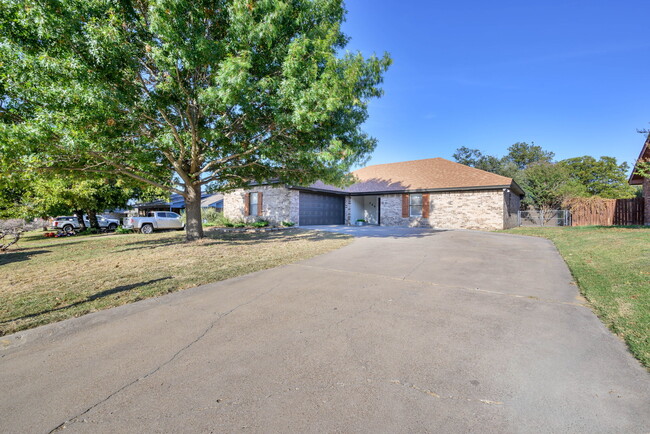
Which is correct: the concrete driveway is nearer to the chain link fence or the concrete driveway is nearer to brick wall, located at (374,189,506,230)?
brick wall, located at (374,189,506,230)

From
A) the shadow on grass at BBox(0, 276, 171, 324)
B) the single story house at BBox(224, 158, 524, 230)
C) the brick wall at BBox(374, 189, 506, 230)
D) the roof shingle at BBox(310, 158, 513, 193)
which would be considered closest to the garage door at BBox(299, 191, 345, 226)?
the single story house at BBox(224, 158, 524, 230)

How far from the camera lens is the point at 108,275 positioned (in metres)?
6.09

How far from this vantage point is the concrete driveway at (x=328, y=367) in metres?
1.95

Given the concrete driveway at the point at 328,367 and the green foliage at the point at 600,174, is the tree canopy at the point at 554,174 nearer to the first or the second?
the green foliage at the point at 600,174

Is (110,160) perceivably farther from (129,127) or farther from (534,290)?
(534,290)

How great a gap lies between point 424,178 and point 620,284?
16360 millimetres

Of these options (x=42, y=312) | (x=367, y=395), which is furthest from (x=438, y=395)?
(x=42, y=312)

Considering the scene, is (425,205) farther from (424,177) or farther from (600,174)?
(600,174)

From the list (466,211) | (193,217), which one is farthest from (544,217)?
(193,217)

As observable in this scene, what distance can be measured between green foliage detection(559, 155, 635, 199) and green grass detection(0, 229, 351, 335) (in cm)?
4358

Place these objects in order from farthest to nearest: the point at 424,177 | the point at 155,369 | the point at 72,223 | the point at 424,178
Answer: the point at 72,223 < the point at 424,177 < the point at 424,178 < the point at 155,369

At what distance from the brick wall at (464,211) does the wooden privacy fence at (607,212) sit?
189 inches

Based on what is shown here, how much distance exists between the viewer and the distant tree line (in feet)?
73.3

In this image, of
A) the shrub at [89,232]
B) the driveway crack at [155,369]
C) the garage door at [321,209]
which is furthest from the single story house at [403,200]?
the driveway crack at [155,369]
